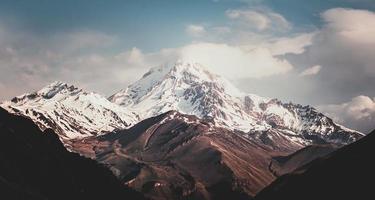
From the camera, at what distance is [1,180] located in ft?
595

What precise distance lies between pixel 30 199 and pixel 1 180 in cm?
1179

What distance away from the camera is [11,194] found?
574 feet

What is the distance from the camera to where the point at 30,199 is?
592 ft

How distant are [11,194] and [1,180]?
911 cm

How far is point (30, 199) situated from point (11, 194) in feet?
25.0
